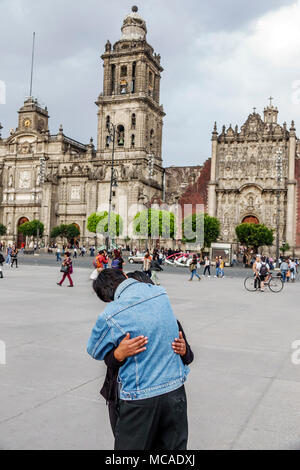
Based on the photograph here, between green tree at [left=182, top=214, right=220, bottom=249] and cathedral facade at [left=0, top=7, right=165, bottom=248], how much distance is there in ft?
31.5

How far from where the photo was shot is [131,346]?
260 cm

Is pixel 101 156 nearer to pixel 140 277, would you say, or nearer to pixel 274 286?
pixel 274 286

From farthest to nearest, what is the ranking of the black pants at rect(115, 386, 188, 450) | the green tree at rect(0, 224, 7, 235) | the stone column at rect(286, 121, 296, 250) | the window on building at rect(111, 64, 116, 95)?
the green tree at rect(0, 224, 7, 235) → the window on building at rect(111, 64, 116, 95) → the stone column at rect(286, 121, 296, 250) → the black pants at rect(115, 386, 188, 450)

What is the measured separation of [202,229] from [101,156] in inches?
799

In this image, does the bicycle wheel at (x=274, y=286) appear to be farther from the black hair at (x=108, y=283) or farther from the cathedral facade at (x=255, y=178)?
the cathedral facade at (x=255, y=178)

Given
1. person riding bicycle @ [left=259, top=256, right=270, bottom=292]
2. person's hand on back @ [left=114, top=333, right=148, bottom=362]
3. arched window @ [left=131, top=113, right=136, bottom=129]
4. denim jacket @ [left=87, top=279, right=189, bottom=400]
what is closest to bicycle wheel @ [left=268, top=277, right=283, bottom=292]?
person riding bicycle @ [left=259, top=256, right=270, bottom=292]

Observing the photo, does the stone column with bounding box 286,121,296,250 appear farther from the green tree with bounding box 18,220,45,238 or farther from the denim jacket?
the denim jacket

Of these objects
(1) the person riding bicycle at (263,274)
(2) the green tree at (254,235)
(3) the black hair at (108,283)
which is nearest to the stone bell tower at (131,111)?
(2) the green tree at (254,235)

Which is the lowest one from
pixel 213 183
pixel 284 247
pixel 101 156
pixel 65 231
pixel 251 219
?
pixel 284 247

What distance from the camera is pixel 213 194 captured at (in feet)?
188

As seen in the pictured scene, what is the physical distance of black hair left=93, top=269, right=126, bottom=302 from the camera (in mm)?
2977

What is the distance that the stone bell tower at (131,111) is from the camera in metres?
63.3

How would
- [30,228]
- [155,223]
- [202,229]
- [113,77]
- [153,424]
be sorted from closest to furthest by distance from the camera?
1. [153,424]
2. [202,229]
3. [155,223]
4. [30,228]
5. [113,77]

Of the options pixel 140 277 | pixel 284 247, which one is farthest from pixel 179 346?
pixel 284 247
